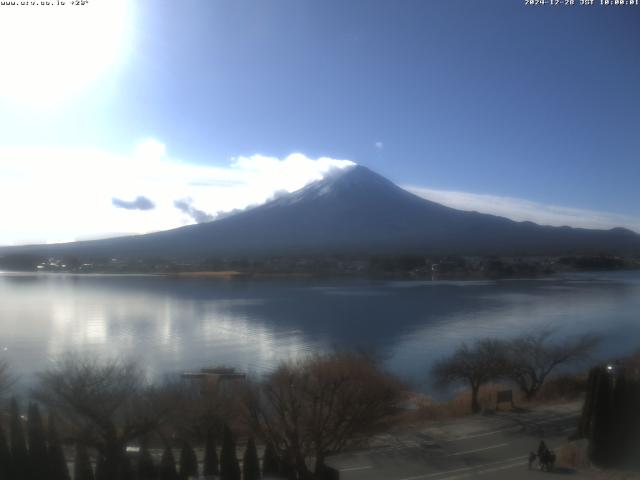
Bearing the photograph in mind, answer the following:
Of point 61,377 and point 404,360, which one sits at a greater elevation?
point 61,377

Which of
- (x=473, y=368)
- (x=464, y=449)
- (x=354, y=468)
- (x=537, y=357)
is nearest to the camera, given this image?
(x=354, y=468)

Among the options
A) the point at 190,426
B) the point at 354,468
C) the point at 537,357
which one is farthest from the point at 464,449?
the point at 537,357

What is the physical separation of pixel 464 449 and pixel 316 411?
92 cm

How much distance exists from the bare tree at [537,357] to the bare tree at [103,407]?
3.53 metres

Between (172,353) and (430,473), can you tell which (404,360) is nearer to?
(172,353)

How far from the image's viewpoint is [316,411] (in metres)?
3.37

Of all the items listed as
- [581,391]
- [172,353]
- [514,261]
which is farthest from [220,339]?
[514,261]

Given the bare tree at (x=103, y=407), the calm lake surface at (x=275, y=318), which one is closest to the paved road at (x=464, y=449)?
the bare tree at (x=103, y=407)

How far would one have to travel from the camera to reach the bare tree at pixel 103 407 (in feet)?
10.1

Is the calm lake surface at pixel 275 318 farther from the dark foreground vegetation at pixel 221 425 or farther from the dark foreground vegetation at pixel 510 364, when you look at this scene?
the dark foreground vegetation at pixel 221 425

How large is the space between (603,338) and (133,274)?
14.0 metres

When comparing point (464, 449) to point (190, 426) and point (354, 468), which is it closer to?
point (354, 468)

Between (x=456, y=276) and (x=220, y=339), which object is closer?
(x=220, y=339)

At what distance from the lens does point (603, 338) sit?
8.30 metres
